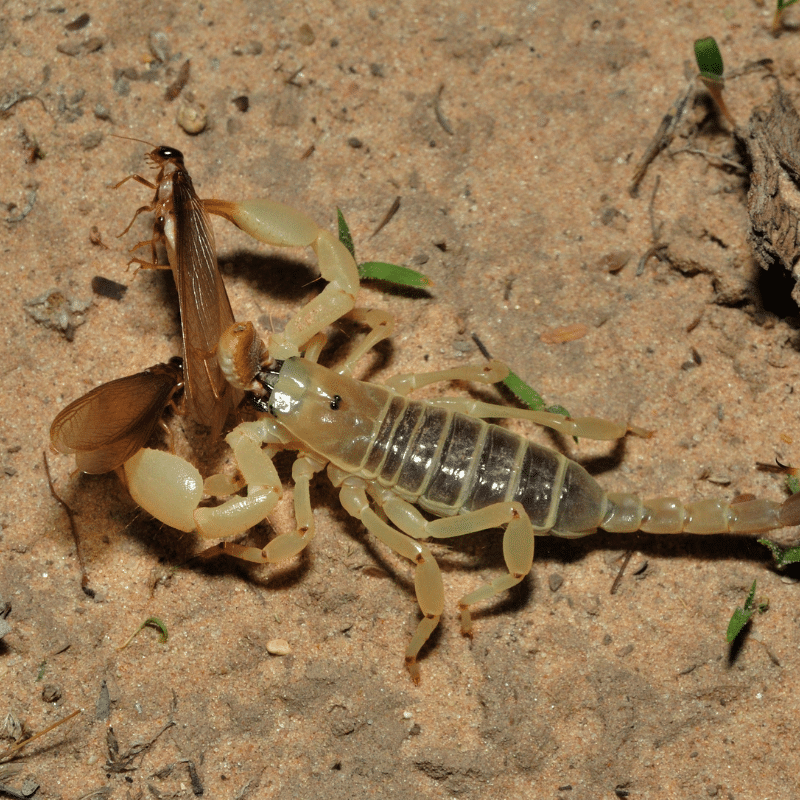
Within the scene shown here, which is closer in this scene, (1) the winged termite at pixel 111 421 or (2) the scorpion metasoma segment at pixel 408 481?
(1) the winged termite at pixel 111 421

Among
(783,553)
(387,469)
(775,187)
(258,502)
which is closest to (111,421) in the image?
(258,502)

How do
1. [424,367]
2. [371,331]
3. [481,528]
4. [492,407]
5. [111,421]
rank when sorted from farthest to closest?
[424,367]
[371,331]
[492,407]
[481,528]
[111,421]

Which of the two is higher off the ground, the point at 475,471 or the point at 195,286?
the point at 195,286

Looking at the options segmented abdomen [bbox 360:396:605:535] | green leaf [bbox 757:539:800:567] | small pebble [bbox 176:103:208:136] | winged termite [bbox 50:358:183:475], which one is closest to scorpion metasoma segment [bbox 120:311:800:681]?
segmented abdomen [bbox 360:396:605:535]

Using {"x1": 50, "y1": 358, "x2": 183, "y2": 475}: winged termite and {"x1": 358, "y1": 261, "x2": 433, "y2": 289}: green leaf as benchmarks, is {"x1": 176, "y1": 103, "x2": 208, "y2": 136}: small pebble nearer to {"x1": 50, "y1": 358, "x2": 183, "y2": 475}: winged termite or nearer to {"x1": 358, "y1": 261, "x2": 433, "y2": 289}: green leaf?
{"x1": 358, "y1": 261, "x2": 433, "y2": 289}: green leaf

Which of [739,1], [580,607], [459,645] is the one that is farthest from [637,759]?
[739,1]

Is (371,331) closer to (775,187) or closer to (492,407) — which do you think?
(492,407)

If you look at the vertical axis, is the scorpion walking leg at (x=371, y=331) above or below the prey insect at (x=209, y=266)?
below

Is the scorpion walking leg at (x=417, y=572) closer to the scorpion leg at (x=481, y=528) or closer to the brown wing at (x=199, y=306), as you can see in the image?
the scorpion leg at (x=481, y=528)

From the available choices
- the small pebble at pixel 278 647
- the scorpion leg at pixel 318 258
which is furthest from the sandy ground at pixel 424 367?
the scorpion leg at pixel 318 258
